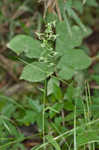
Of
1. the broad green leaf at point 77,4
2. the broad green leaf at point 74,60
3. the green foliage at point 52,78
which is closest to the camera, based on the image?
the green foliage at point 52,78

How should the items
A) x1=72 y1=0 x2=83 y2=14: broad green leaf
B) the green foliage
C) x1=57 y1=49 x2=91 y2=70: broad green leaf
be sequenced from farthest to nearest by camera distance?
x1=72 y1=0 x2=83 y2=14: broad green leaf < x1=57 y1=49 x2=91 y2=70: broad green leaf < the green foliage

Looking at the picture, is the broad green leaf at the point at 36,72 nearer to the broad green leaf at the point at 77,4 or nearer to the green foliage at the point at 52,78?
the green foliage at the point at 52,78

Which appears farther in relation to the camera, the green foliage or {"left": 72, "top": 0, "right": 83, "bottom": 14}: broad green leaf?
{"left": 72, "top": 0, "right": 83, "bottom": 14}: broad green leaf

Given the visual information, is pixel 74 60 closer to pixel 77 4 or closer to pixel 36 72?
pixel 36 72

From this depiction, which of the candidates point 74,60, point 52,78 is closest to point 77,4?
point 74,60

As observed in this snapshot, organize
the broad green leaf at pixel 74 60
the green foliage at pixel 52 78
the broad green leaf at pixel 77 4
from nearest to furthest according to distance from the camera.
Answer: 1. the green foliage at pixel 52 78
2. the broad green leaf at pixel 74 60
3. the broad green leaf at pixel 77 4

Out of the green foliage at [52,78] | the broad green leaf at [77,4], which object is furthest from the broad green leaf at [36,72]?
the broad green leaf at [77,4]

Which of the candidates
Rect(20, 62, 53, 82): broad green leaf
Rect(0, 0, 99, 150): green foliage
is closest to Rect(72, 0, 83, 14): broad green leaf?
Rect(0, 0, 99, 150): green foliage

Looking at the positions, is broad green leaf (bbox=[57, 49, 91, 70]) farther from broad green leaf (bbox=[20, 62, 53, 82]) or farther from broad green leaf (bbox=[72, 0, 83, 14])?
broad green leaf (bbox=[72, 0, 83, 14])
